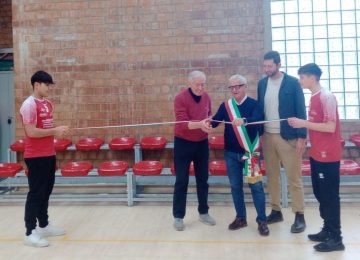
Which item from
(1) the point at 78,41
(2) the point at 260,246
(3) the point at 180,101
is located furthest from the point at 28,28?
(2) the point at 260,246

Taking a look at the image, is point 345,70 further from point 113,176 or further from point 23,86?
point 23,86

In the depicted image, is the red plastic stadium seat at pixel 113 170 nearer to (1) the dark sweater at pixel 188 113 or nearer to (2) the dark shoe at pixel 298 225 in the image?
(1) the dark sweater at pixel 188 113

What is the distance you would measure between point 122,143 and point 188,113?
6.28 feet

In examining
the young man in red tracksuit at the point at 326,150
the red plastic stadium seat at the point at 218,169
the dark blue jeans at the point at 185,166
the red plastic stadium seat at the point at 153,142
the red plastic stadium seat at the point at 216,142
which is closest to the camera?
the young man in red tracksuit at the point at 326,150

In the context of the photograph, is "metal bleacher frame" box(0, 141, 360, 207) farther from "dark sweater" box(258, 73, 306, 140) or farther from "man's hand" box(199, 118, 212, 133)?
"man's hand" box(199, 118, 212, 133)

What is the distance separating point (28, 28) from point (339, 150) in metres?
4.85

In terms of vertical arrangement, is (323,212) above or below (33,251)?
above

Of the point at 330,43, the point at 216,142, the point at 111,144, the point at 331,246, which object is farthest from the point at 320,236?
the point at 330,43

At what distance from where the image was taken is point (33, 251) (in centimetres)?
339

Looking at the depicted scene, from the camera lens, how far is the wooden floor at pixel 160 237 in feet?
10.6

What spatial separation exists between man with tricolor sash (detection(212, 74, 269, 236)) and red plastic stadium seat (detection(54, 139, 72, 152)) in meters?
2.69

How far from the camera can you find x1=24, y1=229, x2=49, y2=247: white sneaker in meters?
3.46

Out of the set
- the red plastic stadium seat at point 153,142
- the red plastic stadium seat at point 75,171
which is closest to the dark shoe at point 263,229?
the red plastic stadium seat at point 153,142

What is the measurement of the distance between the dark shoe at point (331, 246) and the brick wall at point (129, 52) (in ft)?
8.95
